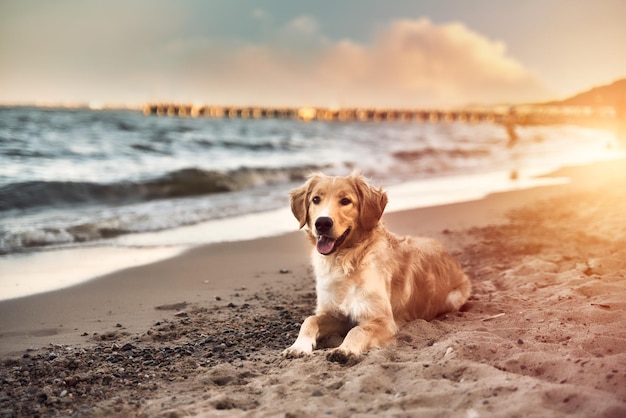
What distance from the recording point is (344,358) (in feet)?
13.3

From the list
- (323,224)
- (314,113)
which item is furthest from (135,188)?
(314,113)

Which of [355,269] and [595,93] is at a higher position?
[595,93]

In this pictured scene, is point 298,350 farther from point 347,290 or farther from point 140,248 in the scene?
point 140,248

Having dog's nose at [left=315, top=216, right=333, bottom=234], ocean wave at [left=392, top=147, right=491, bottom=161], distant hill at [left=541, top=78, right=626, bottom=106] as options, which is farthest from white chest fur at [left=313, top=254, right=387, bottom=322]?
ocean wave at [left=392, top=147, right=491, bottom=161]

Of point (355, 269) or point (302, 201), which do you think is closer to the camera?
point (355, 269)

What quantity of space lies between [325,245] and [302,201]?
56 centimetres

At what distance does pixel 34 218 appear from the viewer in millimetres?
10891

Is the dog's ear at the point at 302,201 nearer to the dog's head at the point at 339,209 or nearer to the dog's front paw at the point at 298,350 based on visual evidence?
the dog's head at the point at 339,209

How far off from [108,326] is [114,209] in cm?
730

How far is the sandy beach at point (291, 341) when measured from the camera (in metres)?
3.26

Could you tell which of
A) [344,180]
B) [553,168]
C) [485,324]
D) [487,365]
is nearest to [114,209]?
[344,180]

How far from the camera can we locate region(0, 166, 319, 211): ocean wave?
12.8 m

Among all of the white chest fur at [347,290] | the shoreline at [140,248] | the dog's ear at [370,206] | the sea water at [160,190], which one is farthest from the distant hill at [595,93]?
the white chest fur at [347,290]


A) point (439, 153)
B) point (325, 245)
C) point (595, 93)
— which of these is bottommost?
point (325, 245)
